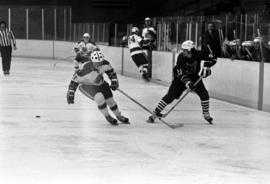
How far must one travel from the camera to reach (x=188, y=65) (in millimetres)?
10117

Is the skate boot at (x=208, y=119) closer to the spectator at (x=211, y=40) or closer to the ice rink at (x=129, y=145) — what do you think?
the ice rink at (x=129, y=145)

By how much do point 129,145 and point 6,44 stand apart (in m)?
12.7

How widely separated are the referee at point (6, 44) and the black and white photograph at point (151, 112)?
0.04 metres

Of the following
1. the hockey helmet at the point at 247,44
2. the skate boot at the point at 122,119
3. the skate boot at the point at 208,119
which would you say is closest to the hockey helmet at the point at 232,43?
the hockey helmet at the point at 247,44

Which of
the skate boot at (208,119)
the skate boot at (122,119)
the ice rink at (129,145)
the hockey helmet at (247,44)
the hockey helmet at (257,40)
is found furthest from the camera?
the hockey helmet at (247,44)

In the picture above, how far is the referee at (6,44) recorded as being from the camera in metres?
20.0

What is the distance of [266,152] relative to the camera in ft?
25.9

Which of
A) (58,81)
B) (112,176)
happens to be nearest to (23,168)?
(112,176)

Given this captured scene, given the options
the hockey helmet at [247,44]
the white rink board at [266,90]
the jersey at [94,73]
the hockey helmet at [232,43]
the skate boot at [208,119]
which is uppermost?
the hockey helmet at [247,44]

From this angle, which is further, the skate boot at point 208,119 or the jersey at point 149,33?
the jersey at point 149,33

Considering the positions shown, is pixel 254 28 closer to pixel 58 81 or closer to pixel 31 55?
pixel 58 81

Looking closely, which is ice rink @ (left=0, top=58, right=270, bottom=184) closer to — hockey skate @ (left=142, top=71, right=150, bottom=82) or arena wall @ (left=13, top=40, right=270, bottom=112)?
arena wall @ (left=13, top=40, right=270, bottom=112)

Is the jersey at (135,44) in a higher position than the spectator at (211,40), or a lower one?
lower

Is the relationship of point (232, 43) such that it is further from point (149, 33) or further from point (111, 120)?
point (111, 120)
